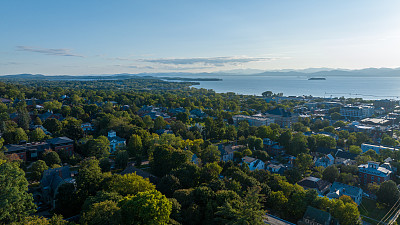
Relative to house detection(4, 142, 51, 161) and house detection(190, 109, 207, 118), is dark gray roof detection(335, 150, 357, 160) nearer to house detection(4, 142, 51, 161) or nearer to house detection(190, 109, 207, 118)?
house detection(190, 109, 207, 118)

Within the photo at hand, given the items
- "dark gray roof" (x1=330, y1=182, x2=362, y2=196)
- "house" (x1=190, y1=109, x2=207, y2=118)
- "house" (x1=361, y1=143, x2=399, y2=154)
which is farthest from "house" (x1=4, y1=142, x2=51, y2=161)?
"house" (x1=361, y1=143, x2=399, y2=154)

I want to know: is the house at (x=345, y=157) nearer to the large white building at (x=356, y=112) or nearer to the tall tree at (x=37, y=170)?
the tall tree at (x=37, y=170)

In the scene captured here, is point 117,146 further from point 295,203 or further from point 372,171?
point 372,171

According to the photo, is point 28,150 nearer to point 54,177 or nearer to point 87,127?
point 54,177

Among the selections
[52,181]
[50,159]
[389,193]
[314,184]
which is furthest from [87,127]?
[389,193]

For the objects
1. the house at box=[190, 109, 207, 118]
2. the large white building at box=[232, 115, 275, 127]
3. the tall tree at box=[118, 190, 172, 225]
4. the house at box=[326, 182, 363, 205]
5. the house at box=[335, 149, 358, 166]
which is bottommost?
the house at box=[326, 182, 363, 205]
